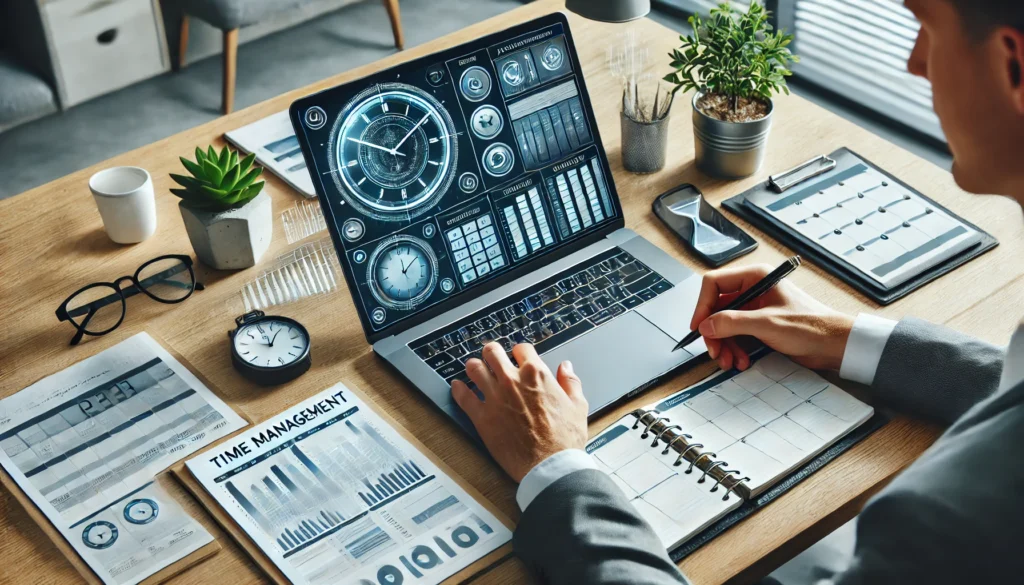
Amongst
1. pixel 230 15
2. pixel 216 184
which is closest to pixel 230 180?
pixel 216 184

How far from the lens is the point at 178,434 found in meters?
1.29

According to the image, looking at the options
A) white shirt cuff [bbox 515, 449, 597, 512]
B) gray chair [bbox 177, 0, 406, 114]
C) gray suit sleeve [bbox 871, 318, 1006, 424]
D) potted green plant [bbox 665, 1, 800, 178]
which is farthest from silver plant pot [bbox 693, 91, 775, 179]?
gray chair [bbox 177, 0, 406, 114]

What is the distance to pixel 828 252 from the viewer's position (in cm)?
154

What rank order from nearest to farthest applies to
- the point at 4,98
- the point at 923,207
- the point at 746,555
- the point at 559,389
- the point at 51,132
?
the point at 746,555 < the point at 559,389 < the point at 923,207 < the point at 4,98 < the point at 51,132

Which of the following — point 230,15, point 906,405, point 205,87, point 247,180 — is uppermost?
point 247,180

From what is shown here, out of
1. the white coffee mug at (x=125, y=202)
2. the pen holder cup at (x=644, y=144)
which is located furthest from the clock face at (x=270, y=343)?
the pen holder cup at (x=644, y=144)

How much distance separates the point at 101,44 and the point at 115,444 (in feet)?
8.96

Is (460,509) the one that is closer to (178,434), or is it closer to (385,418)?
(385,418)

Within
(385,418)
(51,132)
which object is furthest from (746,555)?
(51,132)

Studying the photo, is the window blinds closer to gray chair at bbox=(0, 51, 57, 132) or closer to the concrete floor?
the concrete floor

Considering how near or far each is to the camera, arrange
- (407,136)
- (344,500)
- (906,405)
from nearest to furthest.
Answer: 1. (344,500)
2. (906,405)
3. (407,136)

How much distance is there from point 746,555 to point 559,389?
0.30m

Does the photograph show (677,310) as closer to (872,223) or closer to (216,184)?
(872,223)

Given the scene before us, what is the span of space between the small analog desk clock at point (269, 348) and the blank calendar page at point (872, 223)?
741 millimetres
